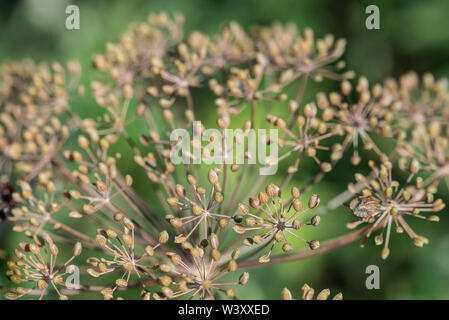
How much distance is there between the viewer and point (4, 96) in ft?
8.55

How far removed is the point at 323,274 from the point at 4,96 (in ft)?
8.48

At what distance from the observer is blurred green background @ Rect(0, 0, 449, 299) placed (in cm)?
268

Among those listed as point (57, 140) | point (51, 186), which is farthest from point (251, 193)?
point (57, 140)

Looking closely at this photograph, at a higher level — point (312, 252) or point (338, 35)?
point (338, 35)

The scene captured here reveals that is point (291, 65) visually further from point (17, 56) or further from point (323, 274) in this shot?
point (17, 56)

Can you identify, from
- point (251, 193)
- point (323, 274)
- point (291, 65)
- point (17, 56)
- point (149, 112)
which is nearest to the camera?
point (251, 193)

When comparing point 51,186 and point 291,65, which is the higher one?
point 291,65

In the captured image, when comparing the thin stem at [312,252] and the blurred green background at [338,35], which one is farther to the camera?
the blurred green background at [338,35]

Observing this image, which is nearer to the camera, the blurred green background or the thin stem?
the thin stem

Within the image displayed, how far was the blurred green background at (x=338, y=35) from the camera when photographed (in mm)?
2684

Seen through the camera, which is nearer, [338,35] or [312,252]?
[312,252]

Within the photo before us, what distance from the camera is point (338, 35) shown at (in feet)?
10.8
